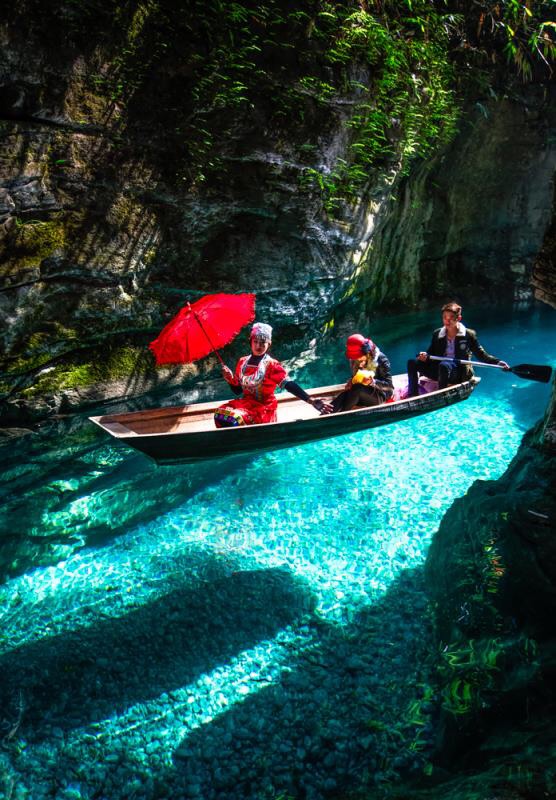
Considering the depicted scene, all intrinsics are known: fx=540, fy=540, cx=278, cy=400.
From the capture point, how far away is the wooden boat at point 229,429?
20.4 feet

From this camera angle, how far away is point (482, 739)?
14.8 ft

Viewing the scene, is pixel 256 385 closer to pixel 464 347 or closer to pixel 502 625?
pixel 464 347

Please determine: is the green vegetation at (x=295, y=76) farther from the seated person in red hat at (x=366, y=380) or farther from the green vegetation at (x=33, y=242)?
the seated person in red hat at (x=366, y=380)

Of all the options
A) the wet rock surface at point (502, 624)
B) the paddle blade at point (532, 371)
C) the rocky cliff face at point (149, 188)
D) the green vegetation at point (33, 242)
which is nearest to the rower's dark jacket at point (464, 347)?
the paddle blade at point (532, 371)

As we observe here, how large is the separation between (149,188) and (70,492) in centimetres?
461

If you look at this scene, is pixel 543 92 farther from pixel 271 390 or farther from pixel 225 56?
pixel 271 390

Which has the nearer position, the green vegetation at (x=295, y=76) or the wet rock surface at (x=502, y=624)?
the wet rock surface at (x=502, y=624)

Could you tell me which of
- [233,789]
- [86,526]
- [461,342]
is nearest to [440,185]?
[461,342]

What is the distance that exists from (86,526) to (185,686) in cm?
325

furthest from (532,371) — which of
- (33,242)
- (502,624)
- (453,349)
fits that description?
(33,242)

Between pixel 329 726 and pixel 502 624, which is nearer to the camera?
pixel 329 726

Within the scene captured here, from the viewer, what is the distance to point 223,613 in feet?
21.6

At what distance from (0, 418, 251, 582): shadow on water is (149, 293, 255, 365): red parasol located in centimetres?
231

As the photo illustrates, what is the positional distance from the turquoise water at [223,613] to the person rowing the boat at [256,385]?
195 centimetres
